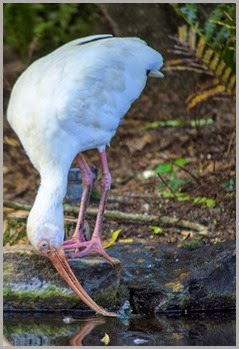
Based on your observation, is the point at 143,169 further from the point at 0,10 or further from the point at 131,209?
the point at 0,10

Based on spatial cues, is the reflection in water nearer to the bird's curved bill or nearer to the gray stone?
the bird's curved bill

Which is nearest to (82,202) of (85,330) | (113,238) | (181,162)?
(113,238)

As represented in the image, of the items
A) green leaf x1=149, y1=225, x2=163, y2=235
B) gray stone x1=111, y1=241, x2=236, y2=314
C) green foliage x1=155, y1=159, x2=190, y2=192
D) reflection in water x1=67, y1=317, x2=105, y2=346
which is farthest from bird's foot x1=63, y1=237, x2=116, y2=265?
green foliage x1=155, y1=159, x2=190, y2=192

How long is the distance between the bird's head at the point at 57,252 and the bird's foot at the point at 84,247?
429 millimetres

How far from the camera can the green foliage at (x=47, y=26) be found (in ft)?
45.5

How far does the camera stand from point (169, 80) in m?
13.6

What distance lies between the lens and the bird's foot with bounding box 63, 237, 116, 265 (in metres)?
9.20

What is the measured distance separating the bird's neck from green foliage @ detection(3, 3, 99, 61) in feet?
17.3

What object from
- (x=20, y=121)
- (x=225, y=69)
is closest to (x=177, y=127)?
(x=225, y=69)

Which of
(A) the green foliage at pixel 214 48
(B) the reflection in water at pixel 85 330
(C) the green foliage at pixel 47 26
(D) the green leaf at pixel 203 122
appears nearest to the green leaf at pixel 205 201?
(A) the green foliage at pixel 214 48

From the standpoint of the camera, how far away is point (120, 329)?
8.36 meters

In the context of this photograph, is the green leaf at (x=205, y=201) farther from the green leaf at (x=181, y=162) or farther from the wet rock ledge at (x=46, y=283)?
the wet rock ledge at (x=46, y=283)

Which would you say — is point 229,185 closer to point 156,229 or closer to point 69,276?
point 156,229

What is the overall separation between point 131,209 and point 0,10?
257 cm
